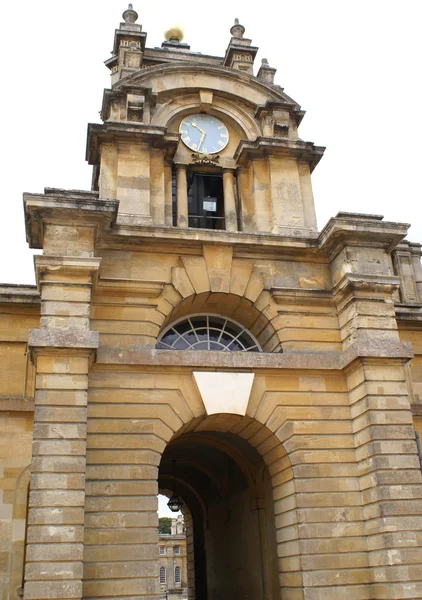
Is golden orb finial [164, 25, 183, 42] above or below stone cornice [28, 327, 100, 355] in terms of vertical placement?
above

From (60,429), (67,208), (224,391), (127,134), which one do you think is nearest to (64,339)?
(60,429)

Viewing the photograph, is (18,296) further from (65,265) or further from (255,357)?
(255,357)

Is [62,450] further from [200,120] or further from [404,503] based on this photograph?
[200,120]

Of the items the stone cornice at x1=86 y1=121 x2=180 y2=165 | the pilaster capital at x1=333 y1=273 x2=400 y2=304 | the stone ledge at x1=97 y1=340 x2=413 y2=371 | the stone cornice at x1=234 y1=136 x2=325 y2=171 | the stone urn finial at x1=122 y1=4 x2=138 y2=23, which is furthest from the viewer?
the stone urn finial at x1=122 y1=4 x2=138 y2=23

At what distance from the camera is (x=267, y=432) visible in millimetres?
13938

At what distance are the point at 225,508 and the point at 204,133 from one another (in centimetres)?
1055

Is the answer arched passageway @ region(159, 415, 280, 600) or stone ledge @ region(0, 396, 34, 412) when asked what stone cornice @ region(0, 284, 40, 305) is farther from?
arched passageway @ region(159, 415, 280, 600)

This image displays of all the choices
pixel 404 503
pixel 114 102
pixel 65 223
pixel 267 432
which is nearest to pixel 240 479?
pixel 267 432

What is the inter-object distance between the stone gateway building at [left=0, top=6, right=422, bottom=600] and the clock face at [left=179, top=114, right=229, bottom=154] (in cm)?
6

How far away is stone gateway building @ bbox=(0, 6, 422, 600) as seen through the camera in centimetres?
1218

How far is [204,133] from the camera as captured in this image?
57.0 feet

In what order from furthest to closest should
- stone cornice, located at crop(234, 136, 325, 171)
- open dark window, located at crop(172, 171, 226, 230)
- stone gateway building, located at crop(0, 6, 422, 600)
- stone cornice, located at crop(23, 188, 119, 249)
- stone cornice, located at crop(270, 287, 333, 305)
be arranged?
open dark window, located at crop(172, 171, 226, 230) → stone cornice, located at crop(234, 136, 325, 171) → stone cornice, located at crop(270, 287, 333, 305) → stone cornice, located at crop(23, 188, 119, 249) → stone gateway building, located at crop(0, 6, 422, 600)

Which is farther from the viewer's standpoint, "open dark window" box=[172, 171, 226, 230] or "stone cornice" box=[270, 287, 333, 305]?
"open dark window" box=[172, 171, 226, 230]

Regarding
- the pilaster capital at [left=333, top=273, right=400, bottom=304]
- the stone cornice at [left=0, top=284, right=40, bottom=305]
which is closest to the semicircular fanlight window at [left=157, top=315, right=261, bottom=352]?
the pilaster capital at [left=333, top=273, right=400, bottom=304]
